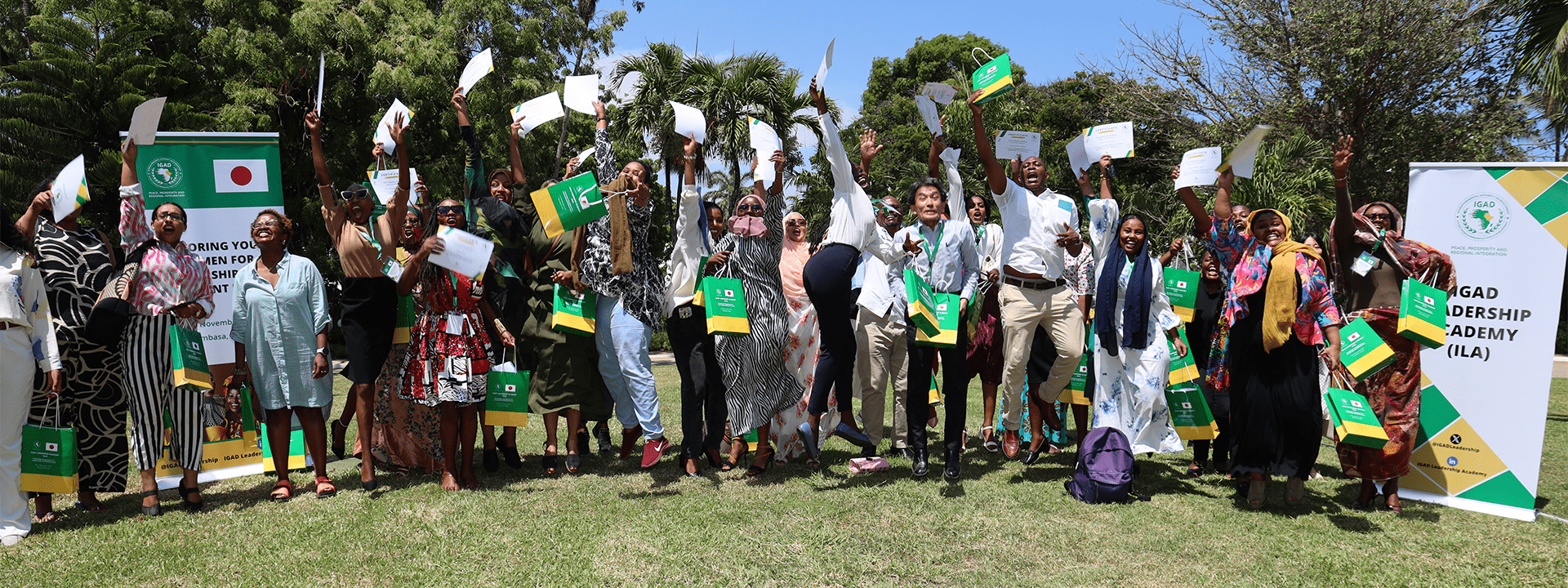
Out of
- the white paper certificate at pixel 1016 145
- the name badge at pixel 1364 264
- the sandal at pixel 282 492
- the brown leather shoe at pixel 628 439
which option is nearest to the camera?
the sandal at pixel 282 492

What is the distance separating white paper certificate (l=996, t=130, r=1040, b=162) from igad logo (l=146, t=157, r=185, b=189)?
556 cm

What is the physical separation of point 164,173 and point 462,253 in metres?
3.02

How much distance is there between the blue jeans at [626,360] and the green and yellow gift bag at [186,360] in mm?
2203

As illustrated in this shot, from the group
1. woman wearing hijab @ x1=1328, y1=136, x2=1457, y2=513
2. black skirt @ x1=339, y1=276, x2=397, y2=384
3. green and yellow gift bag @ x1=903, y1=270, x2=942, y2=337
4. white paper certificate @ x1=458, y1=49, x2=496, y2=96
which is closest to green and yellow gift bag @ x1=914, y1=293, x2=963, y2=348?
green and yellow gift bag @ x1=903, y1=270, x2=942, y2=337

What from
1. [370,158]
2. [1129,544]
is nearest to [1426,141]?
[1129,544]

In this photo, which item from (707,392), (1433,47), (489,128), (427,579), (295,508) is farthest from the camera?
(489,128)

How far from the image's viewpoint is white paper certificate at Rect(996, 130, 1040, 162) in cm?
546

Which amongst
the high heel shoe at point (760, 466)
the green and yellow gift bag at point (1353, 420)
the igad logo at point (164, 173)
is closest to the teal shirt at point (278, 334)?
the igad logo at point (164, 173)

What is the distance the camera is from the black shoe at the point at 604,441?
20.5 feet

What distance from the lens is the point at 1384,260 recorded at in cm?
506

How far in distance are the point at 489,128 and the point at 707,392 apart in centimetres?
1395

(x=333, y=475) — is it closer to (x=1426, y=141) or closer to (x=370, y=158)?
(x=370, y=158)

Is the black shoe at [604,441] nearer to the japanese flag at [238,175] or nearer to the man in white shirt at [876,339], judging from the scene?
the man in white shirt at [876,339]

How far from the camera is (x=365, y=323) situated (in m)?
5.11
